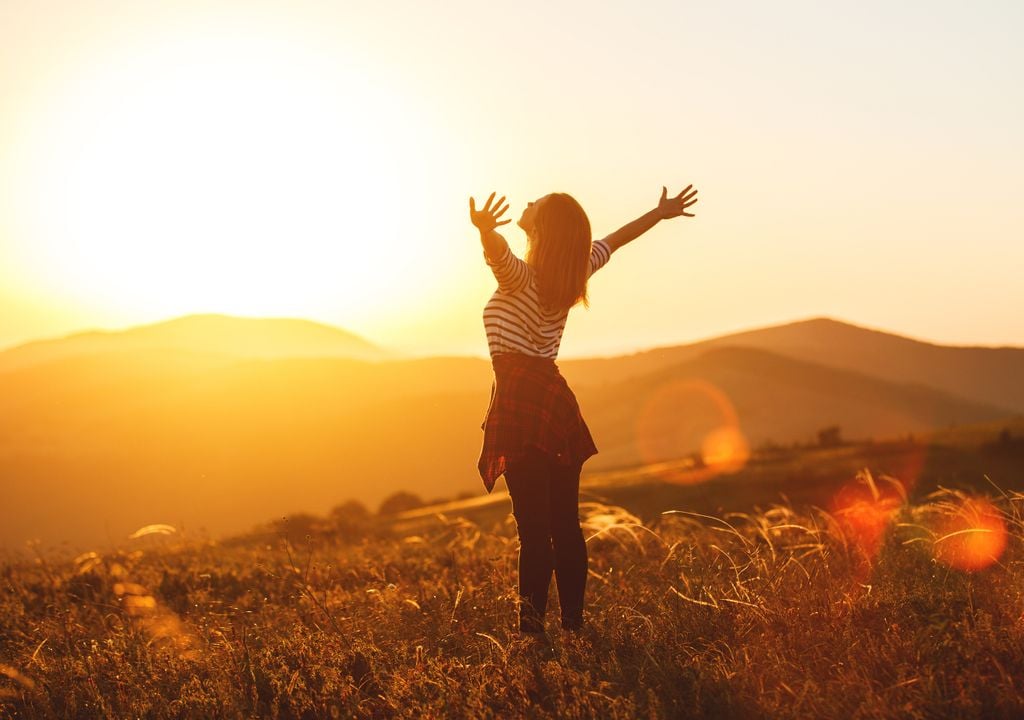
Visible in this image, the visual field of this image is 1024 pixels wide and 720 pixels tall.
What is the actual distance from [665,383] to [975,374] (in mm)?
32261

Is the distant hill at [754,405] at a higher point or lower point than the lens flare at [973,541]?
lower

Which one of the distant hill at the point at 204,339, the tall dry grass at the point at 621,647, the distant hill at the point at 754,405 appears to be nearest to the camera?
the tall dry grass at the point at 621,647

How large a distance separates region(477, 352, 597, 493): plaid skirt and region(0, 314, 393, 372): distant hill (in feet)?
494

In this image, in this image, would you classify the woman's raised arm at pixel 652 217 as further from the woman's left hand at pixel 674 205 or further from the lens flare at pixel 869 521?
the lens flare at pixel 869 521

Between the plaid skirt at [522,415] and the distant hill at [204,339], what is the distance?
151 m

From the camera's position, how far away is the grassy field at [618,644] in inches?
120

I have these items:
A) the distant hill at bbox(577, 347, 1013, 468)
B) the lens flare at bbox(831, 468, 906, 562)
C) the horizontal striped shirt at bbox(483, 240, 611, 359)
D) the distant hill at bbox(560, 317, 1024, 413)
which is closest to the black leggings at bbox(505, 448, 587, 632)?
the horizontal striped shirt at bbox(483, 240, 611, 359)

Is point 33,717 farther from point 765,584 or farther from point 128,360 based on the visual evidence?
point 128,360

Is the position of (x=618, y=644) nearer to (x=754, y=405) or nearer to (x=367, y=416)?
(x=754, y=405)

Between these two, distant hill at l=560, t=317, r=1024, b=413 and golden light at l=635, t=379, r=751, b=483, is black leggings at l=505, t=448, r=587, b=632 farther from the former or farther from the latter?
distant hill at l=560, t=317, r=1024, b=413

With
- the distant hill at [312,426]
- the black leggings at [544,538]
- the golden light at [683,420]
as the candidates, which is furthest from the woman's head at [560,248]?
the golden light at [683,420]

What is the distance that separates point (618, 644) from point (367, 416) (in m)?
98.8

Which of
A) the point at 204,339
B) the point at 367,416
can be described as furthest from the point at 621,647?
the point at 204,339

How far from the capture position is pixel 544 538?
4.12 m
